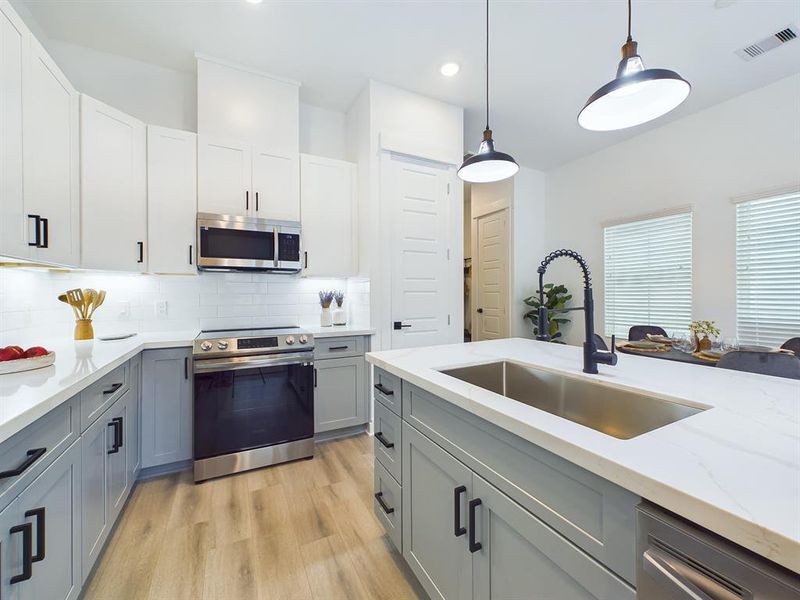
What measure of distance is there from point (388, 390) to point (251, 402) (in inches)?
53.2

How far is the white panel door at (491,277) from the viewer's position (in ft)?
16.3

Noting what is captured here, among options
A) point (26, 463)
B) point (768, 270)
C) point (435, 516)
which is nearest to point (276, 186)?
point (26, 463)

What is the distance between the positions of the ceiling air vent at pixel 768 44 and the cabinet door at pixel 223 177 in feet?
13.2

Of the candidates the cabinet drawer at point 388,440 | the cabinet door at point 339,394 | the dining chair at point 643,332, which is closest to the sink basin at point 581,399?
the cabinet drawer at point 388,440

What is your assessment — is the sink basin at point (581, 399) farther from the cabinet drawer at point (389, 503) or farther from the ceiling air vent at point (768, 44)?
the ceiling air vent at point (768, 44)

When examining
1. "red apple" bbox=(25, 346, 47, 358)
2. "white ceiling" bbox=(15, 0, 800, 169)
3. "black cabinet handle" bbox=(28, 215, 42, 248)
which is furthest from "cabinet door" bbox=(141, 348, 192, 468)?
"white ceiling" bbox=(15, 0, 800, 169)

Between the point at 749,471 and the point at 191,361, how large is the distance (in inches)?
108

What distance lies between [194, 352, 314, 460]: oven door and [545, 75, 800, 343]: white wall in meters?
3.88

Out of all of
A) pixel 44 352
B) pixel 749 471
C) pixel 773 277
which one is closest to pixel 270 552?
pixel 44 352

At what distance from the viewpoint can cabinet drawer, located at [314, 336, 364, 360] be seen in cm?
280

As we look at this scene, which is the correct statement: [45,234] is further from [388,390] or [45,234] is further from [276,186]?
[388,390]

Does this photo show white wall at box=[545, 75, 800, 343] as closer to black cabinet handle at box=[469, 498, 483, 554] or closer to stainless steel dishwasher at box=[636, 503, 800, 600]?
black cabinet handle at box=[469, 498, 483, 554]

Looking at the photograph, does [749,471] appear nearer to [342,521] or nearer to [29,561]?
[29,561]

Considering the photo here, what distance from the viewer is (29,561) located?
0.95 meters
